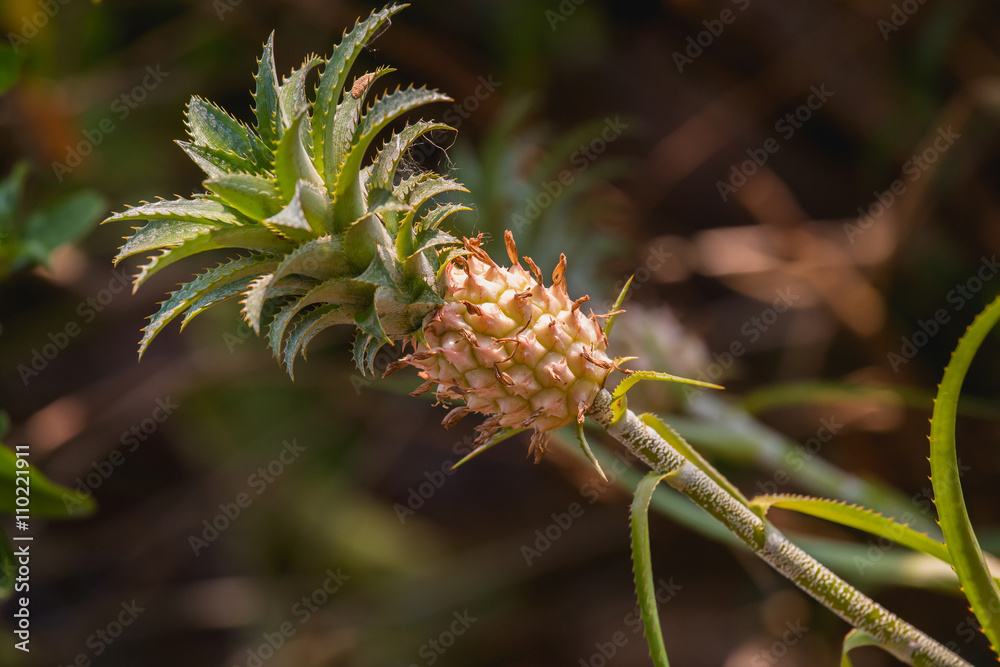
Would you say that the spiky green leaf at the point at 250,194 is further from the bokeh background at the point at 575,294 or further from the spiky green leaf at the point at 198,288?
the bokeh background at the point at 575,294

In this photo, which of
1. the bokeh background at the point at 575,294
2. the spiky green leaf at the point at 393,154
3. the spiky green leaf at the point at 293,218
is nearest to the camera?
the spiky green leaf at the point at 293,218

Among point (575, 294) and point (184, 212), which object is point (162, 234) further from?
point (575, 294)

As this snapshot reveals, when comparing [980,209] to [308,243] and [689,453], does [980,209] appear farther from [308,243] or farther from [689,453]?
[308,243]

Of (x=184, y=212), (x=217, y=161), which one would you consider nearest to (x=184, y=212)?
(x=184, y=212)

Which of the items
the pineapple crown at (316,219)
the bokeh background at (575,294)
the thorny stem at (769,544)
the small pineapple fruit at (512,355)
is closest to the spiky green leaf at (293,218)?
the pineapple crown at (316,219)

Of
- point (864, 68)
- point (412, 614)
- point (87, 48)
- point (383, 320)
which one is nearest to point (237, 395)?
point (412, 614)

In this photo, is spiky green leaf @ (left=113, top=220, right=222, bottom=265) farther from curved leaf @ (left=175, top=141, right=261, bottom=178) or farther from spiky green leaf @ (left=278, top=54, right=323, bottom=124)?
spiky green leaf @ (left=278, top=54, right=323, bottom=124)

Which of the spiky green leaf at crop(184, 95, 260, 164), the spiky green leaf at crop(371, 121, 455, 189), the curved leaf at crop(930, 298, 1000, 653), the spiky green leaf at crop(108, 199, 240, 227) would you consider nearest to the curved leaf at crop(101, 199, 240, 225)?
the spiky green leaf at crop(108, 199, 240, 227)
